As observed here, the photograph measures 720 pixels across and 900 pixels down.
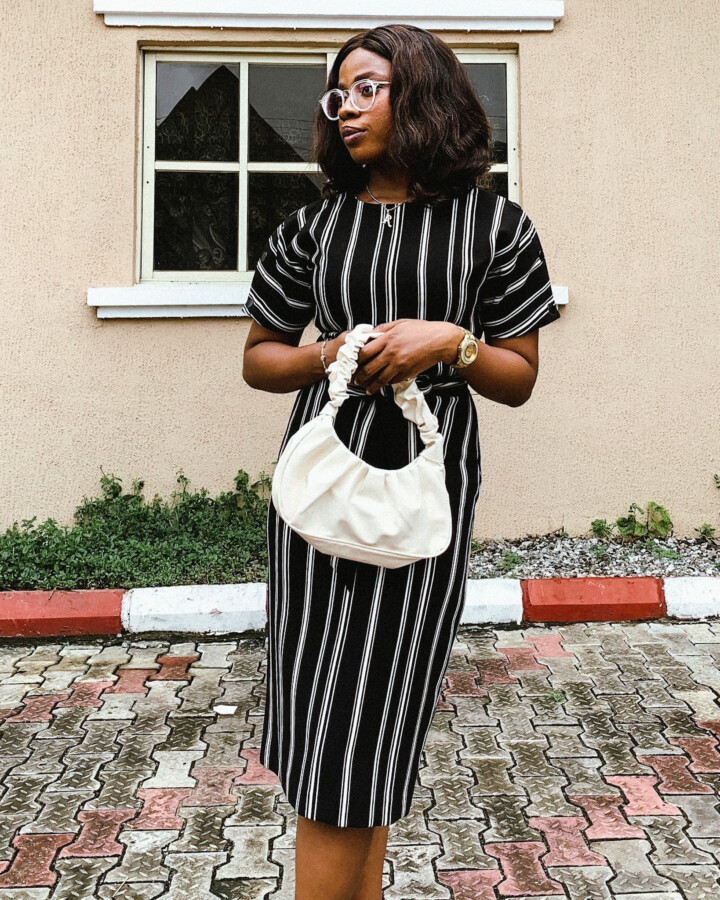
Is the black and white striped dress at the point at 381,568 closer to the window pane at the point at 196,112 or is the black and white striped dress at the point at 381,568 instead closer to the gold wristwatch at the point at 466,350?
the gold wristwatch at the point at 466,350

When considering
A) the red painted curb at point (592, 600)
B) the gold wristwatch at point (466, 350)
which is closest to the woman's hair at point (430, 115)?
the gold wristwatch at point (466, 350)

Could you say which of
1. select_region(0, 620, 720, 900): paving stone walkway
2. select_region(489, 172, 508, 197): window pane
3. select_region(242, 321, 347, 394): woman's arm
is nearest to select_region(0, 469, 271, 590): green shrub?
select_region(0, 620, 720, 900): paving stone walkway

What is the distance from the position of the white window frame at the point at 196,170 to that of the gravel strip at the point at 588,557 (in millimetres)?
1378

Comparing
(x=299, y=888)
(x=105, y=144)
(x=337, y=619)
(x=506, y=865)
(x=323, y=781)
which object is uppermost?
(x=105, y=144)

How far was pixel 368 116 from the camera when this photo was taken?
172cm

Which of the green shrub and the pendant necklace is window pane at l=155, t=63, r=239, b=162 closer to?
the green shrub

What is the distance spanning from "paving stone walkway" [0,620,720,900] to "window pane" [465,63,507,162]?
9.36ft

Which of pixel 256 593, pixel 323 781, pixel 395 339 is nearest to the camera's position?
pixel 395 339

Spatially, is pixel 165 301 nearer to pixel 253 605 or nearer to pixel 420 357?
pixel 253 605

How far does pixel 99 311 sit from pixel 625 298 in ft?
9.57

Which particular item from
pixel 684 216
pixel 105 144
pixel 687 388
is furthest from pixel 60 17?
pixel 687 388

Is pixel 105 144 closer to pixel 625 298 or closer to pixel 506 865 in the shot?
pixel 625 298

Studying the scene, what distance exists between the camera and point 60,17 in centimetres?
488

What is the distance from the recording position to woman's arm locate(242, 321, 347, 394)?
169cm
